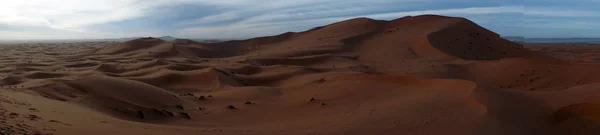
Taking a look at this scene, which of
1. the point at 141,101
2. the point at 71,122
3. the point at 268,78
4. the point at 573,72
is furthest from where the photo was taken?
the point at 268,78

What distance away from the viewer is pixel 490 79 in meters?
9.25

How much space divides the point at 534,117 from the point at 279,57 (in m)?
10.9

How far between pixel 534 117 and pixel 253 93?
473 centimetres

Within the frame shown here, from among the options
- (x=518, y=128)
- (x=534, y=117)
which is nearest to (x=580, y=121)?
(x=534, y=117)

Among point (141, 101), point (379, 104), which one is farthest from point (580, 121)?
point (141, 101)

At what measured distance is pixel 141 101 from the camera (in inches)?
270

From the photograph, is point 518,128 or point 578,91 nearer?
point 518,128

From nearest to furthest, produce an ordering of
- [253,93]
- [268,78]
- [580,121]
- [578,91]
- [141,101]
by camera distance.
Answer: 1. [580,121]
2. [578,91]
3. [141,101]
4. [253,93]
5. [268,78]

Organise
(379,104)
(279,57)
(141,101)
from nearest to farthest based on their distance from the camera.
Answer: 1. (379,104)
2. (141,101)
3. (279,57)

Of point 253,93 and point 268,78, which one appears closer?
point 253,93

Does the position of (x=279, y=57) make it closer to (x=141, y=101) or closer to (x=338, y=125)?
(x=141, y=101)

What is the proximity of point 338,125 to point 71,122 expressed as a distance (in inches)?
104

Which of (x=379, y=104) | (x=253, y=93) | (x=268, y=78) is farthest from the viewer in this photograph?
(x=268, y=78)

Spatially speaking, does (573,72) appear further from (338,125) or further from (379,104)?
(338,125)
